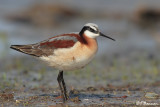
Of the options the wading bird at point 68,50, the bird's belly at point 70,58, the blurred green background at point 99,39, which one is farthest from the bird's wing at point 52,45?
the blurred green background at point 99,39

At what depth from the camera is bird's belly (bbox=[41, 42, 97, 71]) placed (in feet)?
26.0

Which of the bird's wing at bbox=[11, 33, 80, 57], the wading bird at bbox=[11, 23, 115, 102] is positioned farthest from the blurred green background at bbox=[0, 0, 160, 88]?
the wading bird at bbox=[11, 23, 115, 102]

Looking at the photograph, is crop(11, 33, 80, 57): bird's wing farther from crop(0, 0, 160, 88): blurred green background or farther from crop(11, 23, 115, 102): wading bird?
crop(0, 0, 160, 88): blurred green background

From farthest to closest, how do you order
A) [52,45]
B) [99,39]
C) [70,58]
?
[99,39]
[52,45]
[70,58]

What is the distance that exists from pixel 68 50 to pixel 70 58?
0.18 metres

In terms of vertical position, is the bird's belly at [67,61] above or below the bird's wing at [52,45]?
below

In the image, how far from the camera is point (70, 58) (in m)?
7.93

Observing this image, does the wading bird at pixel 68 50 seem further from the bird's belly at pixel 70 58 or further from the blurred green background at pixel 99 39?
the blurred green background at pixel 99 39

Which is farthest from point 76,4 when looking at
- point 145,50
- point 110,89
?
point 110,89

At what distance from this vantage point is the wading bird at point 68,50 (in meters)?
7.94

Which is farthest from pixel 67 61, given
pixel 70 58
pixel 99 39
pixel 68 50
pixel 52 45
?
pixel 99 39

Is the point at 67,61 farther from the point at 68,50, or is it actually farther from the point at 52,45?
the point at 52,45

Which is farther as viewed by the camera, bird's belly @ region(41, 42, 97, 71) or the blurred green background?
the blurred green background

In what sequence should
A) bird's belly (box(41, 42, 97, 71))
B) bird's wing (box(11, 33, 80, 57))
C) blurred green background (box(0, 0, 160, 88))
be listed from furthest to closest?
blurred green background (box(0, 0, 160, 88))
bird's wing (box(11, 33, 80, 57))
bird's belly (box(41, 42, 97, 71))
